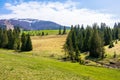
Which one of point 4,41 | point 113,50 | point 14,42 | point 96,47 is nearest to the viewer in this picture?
point 96,47

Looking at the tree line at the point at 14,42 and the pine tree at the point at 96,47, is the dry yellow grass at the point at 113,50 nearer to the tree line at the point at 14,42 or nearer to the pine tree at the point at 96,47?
the pine tree at the point at 96,47

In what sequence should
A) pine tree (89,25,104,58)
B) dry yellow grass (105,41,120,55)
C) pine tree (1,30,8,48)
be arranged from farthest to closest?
pine tree (1,30,8,48) → dry yellow grass (105,41,120,55) → pine tree (89,25,104,58)

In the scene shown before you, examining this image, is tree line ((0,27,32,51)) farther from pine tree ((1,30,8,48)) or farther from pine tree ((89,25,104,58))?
pine tree ((89,25,104,58))

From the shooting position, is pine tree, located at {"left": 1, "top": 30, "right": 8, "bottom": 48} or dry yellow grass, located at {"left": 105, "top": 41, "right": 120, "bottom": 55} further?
pine tree, located at {"left": 1, "top": 30, "right": 8, "bottom": 48}

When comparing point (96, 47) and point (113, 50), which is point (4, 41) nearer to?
point (96, 47)

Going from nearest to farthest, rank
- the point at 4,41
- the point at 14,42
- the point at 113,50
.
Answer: the point at 113,50, the point at 14,42, the point at 4,41

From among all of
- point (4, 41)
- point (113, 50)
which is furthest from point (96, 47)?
point (4, 41)

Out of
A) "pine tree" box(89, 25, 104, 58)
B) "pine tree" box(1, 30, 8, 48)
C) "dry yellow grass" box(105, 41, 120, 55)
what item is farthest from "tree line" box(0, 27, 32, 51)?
"dry yellow grass" box(105, 41, 120, 55)

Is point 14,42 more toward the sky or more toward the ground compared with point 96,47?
more toward the sky

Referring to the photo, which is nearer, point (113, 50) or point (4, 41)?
point (113, 50)

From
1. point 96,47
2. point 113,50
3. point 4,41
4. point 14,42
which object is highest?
point 4,41

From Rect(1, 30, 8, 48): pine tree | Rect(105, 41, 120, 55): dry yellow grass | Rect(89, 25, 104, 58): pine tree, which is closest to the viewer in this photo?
Rect(89, 25, 104, 58): pine tree

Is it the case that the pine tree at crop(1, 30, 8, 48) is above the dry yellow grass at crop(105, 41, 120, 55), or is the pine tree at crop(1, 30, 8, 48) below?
above

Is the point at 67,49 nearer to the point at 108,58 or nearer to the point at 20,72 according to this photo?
the point at 108,58
